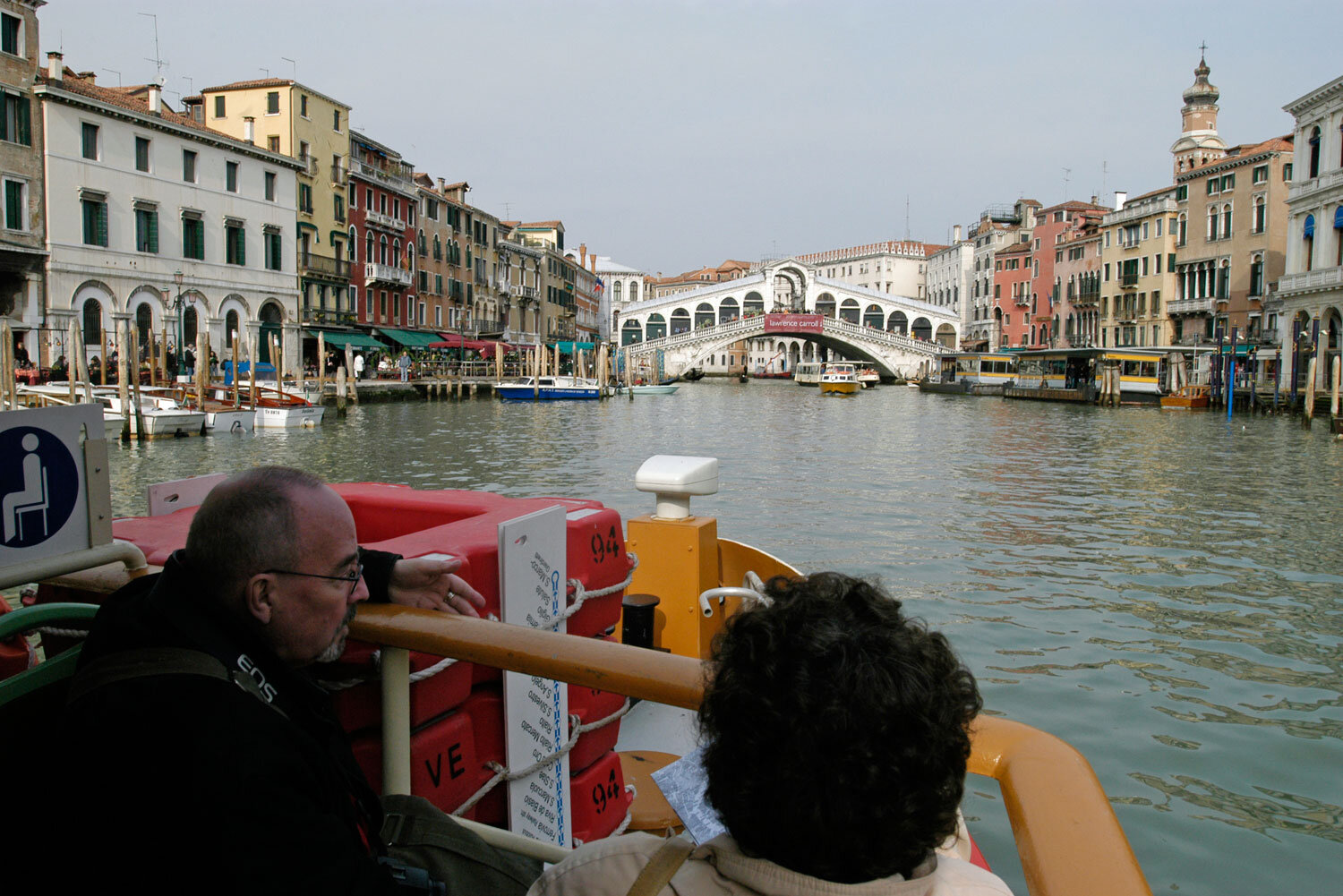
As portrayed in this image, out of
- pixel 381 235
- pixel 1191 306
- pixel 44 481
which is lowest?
pixel 44 481

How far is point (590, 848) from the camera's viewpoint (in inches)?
37.5

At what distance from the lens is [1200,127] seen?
143 ft

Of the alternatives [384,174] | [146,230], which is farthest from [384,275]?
[146,230]

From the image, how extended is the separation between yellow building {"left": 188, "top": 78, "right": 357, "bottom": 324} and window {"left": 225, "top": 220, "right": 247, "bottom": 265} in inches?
96.1

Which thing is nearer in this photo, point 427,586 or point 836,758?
point 836,758

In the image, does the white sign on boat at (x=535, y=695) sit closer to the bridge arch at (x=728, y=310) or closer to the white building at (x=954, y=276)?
A: the white building at (x=954, y=276)

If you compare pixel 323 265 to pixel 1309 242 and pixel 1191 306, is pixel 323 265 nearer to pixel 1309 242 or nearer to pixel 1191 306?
pixel 1309 242

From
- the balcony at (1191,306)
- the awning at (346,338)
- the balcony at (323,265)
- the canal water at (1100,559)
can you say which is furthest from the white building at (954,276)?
the canal water at (1100,559)

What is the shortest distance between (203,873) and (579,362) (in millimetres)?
37894

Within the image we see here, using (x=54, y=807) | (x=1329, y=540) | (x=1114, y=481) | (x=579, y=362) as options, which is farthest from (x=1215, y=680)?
(x=579, y=362)

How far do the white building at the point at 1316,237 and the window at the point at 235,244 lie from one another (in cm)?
2765

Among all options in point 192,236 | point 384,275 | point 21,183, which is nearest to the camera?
point 21,183

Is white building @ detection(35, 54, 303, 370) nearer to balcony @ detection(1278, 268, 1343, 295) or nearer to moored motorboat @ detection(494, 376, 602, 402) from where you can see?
moored motorboat @ detection(494, 376, 602, 402)

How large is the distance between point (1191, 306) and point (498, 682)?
40.3 meters
